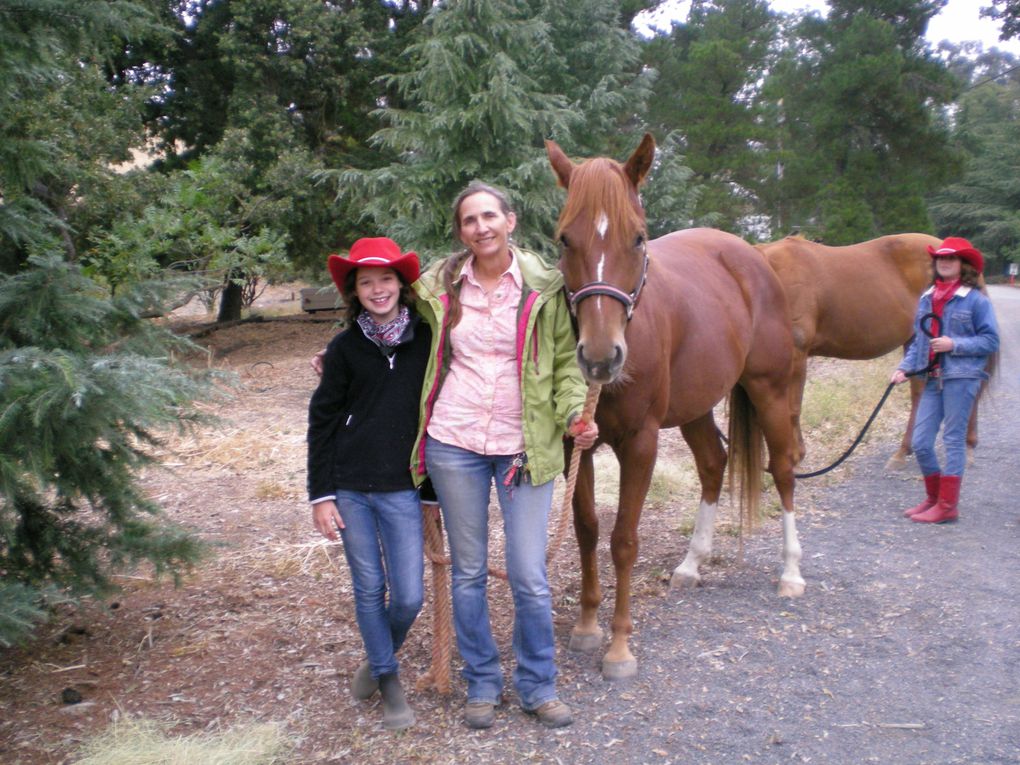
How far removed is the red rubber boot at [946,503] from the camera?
5141 millimetres

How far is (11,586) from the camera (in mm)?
2562

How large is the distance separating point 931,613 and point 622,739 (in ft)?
→ 6.25

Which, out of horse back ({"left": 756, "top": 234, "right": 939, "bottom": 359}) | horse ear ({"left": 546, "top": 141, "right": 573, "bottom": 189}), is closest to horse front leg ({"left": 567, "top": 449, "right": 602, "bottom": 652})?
horse ear ({"left": 546, "top": 141, "right": 573, "bottom": 189})

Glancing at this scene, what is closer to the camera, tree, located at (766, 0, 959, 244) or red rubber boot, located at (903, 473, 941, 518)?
red rubber boot, located at (903, 473, 941, 518)

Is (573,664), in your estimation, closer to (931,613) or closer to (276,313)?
(931,613)

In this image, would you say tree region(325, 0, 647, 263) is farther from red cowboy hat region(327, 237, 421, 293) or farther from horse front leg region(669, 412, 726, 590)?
red cowboy hat region(327, 237, 421, 293)

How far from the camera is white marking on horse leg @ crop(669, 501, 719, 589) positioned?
4.27 m

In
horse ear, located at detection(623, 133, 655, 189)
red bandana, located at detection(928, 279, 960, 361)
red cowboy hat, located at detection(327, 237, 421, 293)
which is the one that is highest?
horse ear, located at detection(623, 133, 655, 189)

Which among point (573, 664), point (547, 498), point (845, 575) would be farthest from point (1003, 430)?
point (547, 498)

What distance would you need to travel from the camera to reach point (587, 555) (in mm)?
3490

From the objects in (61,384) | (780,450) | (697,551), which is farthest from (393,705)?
(780,450)

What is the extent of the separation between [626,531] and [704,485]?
132cm

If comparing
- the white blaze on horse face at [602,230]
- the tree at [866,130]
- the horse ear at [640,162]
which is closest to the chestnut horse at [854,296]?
the horse ear at [640,162]

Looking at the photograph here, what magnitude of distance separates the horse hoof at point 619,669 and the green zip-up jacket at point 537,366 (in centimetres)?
104
